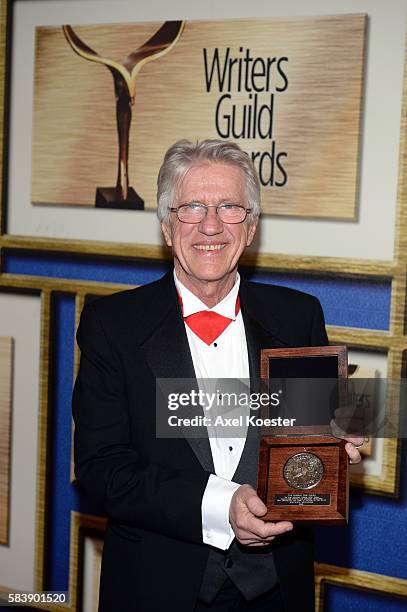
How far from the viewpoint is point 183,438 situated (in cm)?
189

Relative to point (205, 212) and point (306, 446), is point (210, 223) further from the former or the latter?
point (306, 446)

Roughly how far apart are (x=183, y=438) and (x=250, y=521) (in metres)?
0.28

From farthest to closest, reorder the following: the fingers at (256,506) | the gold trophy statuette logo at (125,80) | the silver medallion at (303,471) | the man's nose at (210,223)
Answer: the gold trophy statuette logo at (125,80), the man's nose at (210,223), the silver medallion at (303,471), the fingers at (256,506)

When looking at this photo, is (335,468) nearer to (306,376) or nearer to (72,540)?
(306,376)

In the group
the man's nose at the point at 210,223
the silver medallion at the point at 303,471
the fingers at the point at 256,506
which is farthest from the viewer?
the man's nose at the point at 210,223

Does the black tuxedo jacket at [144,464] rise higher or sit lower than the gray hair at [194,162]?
lower

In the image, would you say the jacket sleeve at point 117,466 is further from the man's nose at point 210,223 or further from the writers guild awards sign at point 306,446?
the man's nose at point 210,223

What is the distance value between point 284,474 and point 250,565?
293 mm

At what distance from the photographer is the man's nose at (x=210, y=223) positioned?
1953 mm

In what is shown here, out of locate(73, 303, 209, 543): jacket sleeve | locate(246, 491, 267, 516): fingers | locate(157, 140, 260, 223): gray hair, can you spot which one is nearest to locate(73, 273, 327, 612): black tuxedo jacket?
locate(73, 303, 209, 543): jacket sleeve

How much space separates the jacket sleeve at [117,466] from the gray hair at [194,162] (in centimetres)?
36

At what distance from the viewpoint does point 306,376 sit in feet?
6.24

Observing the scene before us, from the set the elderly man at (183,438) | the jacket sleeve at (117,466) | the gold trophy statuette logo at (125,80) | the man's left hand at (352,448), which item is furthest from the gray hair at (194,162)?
the gold trophy statuette logo at (125,80)

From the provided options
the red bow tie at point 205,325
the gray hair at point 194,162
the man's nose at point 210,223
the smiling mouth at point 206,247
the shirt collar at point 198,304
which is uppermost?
the gray hair at point 194,162
